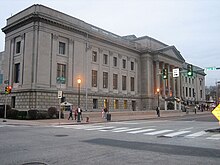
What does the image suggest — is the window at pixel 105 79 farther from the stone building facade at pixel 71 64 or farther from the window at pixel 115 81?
the window at pixel 115 81

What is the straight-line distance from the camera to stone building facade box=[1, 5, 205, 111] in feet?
130

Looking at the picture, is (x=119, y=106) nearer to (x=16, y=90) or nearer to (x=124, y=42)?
(x=124, y=42)

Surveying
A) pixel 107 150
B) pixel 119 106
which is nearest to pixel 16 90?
pixel 119 106

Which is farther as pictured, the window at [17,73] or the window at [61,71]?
the window at [61,71]

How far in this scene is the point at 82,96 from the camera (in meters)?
46.3

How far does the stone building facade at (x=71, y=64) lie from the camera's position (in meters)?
39.6

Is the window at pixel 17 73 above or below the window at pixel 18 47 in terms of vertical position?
below

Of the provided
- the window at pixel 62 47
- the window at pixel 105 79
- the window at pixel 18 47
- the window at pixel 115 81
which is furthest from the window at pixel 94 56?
the window at pixel 18 47

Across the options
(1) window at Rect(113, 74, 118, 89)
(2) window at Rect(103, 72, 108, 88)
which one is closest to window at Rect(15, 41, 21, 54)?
(2) window at Rect(103, 72, 108, 88)

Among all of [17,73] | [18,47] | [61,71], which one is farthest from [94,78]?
[18,47]

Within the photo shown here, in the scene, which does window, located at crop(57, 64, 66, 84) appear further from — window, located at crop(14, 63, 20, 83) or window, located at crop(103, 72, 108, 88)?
window, located at crop(103, 72, 108, 88)

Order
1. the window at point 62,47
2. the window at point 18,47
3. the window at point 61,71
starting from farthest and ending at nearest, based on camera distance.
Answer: the window at point 62,47
the window at point 18,47
the window at point 61,71

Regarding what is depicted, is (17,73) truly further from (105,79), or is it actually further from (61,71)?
(105,79)

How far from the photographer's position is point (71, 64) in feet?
148
